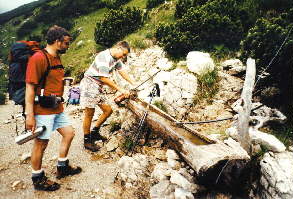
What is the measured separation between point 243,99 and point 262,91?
2263 mm

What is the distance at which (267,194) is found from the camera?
12.4ft

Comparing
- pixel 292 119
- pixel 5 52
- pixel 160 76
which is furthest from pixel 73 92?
pixel 5 52

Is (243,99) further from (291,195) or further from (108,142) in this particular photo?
(108,142)

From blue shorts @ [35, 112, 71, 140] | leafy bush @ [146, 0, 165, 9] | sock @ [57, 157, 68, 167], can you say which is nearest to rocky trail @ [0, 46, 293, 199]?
sock @ [57, 157, 68, 167]

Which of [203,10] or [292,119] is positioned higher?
[203,10]

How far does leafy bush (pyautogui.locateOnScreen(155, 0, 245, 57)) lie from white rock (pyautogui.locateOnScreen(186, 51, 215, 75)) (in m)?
1.01

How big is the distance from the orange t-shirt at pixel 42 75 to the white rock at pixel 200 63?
15.1 feet

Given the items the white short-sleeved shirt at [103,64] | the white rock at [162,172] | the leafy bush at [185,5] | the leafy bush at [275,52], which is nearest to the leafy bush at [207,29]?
the leafy bush at [185,5]

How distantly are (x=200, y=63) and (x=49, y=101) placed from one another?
16.5ft

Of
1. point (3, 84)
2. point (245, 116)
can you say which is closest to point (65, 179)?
point (245, 116)

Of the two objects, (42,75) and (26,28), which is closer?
(42,75)

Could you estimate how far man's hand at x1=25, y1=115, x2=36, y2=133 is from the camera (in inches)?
147

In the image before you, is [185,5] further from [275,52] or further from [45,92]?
[45,92]

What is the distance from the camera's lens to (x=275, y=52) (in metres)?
5.55
